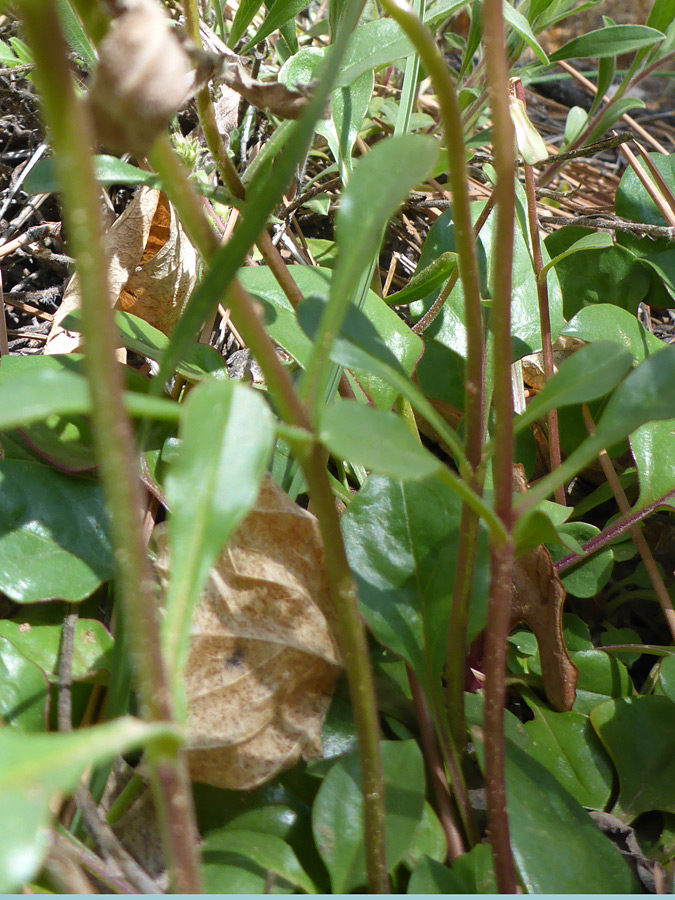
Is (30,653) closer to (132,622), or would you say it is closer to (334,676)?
(334,676)

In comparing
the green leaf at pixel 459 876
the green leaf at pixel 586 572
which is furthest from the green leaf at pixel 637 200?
the green leaf at pixel 459 876

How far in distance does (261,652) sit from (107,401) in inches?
17.9

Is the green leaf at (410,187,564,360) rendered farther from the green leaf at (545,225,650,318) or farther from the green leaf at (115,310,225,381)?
the green leaf at (115,310,225,381)

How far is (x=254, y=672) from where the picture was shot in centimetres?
73

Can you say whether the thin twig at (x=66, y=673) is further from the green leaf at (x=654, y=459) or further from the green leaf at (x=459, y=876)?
the green leaf at (x=654, y=459)

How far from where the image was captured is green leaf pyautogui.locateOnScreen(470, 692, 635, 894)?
63 centimetres

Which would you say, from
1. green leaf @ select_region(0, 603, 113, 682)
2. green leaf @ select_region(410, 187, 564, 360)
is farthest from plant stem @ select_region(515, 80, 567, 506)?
green leaf @ select_region(0, 603, 113, 682)

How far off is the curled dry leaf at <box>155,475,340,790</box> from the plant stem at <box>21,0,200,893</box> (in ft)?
1.12

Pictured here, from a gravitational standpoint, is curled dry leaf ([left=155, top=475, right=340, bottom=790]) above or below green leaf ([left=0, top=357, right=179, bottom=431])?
below

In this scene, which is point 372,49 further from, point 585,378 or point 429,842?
point 429,842

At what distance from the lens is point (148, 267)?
3.94 ft

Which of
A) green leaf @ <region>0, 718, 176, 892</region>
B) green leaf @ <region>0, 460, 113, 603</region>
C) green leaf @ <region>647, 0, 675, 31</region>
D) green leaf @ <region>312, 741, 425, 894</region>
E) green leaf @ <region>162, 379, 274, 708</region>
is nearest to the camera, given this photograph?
green leaf @ <region>0, 718, 176, 892</region>

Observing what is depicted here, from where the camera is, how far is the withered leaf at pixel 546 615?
841 mm

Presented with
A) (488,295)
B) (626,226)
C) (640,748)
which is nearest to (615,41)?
(626,226)
